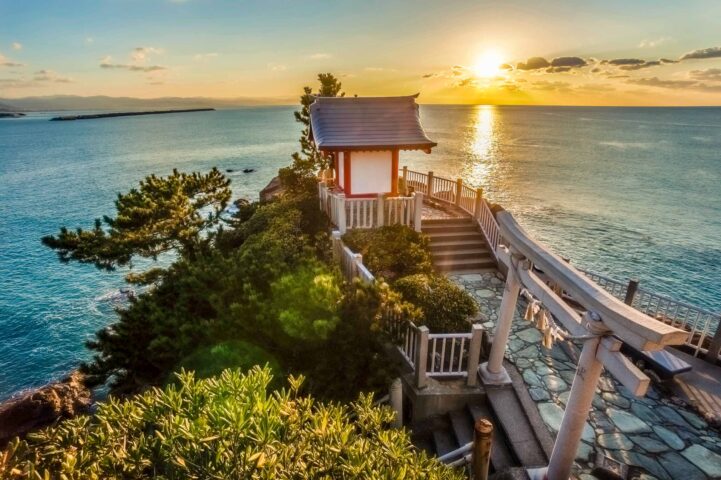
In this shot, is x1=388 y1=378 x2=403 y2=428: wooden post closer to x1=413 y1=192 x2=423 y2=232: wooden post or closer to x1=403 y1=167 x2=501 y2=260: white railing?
x1=413 y1=192 x2=423 y2=232: wooden post

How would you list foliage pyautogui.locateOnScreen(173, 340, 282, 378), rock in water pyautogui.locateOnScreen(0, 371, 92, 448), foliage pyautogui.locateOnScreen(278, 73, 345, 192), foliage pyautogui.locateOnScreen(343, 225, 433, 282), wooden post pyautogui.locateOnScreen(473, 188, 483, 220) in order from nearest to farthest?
1. foliage pyautogui.locateOnScreen(173, 340, 282, 378)
2. foliage pyautogui.locateOnScreen(343, 225, 433, 282)
3. wooden post pyautogui.locateOnScreen(473, 188, 483, 220)
4. rock in water pyautogui.locateOnScreen(0, 371, 92, 448)
5. foliage pyautogui.locateOnScreen(278, 73, 345, 192)

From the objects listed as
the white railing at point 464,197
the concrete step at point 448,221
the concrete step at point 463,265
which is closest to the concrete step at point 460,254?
the concrete step at point 463,265

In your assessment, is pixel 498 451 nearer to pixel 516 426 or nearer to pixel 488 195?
pixel 516 426

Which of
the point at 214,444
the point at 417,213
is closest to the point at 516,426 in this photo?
the point at 214,444

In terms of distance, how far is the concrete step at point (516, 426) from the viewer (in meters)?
6.39

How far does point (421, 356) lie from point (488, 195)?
156ft

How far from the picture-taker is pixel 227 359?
309 inches

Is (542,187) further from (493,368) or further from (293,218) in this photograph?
(493,368)

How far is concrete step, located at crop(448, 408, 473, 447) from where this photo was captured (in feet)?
23.7

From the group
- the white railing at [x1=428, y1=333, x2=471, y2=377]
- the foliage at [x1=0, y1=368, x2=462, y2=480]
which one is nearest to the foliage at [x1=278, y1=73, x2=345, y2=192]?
the white railing at [x1=428, y1=333, x2=471, y2=377]

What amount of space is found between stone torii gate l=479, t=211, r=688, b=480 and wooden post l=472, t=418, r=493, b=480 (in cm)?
135

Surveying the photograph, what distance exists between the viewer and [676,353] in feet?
28.5

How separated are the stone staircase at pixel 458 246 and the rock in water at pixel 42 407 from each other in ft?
50.3

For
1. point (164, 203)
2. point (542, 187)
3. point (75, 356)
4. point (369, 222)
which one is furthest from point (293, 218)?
point (542, 187)
